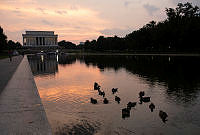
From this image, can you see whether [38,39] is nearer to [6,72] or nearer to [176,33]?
[176,33]

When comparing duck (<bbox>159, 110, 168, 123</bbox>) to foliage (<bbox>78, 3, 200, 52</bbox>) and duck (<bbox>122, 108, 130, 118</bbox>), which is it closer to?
duck (<bbox>122, 108, 130, 118</bbox>)

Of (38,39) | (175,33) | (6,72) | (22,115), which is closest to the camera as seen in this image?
(22,115)

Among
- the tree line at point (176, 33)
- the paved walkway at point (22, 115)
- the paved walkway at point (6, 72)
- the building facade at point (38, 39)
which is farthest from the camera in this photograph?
the building facade at point (38, 39)

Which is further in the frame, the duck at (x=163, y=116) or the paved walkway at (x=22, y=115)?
the duck at (x=163, y=116)

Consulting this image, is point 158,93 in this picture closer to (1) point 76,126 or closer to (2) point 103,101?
(2) point 103,101

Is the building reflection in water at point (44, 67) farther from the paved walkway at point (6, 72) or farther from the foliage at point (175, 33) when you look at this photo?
the foliage at point (175, 33)

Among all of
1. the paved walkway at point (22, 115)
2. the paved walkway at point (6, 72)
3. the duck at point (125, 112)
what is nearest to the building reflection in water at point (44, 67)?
the paved walkway at point (6, 72)

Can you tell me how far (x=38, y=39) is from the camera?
168 meters

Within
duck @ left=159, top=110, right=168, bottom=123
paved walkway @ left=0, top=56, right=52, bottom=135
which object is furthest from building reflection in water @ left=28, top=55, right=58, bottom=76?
duck @ left=159, top=110, right=168, bottom=123

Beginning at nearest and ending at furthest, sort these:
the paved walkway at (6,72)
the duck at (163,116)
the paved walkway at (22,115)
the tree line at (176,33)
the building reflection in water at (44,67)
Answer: the paved walkway at (22,115) < the duck at (163,116) < the paved walkway at (6,72) < the building reflection in water at (44,67) < the tree line at (176,33)

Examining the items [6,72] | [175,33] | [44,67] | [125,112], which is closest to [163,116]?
[125,112]

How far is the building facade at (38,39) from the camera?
16300cm

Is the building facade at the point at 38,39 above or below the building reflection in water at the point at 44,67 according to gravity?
above

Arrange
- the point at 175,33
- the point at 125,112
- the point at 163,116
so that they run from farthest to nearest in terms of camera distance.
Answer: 1. the point at 175,33
2. the point at 125,112
3. the point at 163,116
